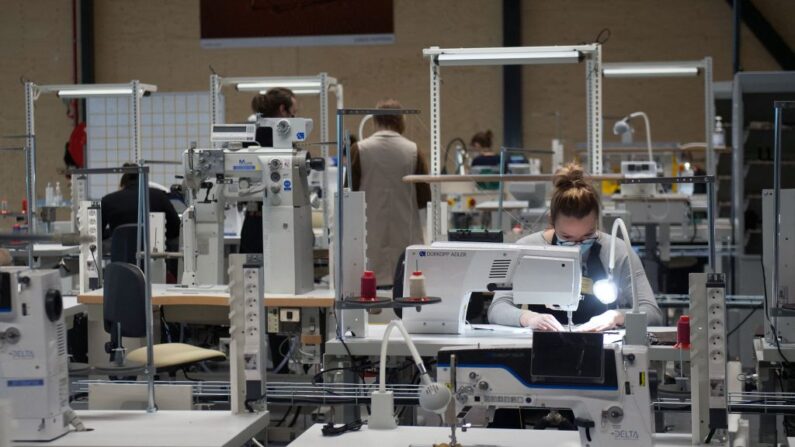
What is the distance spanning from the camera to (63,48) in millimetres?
11758

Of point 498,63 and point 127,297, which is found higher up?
point 498,63

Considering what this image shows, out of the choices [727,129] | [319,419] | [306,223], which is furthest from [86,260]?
[727,129]

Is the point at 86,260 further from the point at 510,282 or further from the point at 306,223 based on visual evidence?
the point at 510,282

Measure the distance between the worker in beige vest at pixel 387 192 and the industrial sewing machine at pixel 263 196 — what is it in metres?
0.70

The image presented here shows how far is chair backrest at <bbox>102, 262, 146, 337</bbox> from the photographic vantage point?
12.5ft

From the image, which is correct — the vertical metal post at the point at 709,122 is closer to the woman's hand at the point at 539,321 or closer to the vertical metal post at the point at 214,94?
the woman's hand at the point at 539,321

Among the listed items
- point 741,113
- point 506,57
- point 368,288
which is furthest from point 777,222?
point 741,113

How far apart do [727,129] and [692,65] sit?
357cm

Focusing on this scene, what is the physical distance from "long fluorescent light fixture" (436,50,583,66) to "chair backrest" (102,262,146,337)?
1800 mm

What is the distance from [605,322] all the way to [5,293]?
193 centimetres

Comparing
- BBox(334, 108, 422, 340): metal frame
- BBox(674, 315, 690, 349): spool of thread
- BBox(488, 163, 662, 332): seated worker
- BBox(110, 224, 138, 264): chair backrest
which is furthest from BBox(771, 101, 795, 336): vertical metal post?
BBox(110, 224, 138, 264): chair backrest

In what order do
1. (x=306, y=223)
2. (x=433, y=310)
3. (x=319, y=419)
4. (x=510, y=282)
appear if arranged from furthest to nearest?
(x=306, y=223) < (x=319, y=419) < (x=433, y=310) < (x=510, y=282)

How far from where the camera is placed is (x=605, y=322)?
3742 mm

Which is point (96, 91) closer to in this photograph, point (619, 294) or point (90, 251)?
point (90, 251)
